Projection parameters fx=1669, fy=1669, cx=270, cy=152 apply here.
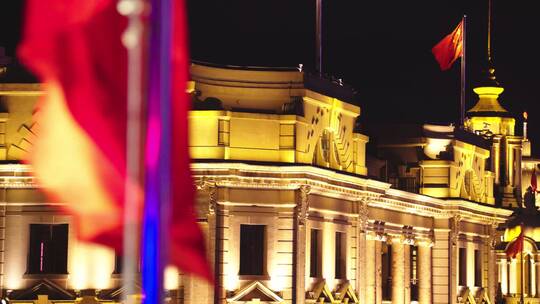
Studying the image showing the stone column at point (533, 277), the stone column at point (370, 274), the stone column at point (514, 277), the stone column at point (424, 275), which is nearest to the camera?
the stone column at point (370, 274)

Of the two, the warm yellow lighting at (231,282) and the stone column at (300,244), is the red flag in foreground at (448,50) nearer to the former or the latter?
the stone column at (300,244)

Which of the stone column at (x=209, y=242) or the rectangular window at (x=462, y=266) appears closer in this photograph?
the stone column at (x=209, y=242)

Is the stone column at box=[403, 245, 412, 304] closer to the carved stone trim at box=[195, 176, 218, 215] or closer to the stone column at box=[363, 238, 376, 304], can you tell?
the stone column at box=[363, 238, 376, 304]

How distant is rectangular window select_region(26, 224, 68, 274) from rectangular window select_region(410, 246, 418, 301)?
88.2 ft

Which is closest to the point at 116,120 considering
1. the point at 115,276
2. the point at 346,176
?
the point at 115,276

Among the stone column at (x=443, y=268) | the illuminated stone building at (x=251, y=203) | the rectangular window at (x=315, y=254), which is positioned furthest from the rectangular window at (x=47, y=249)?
the stone column at (x=443, y=268)

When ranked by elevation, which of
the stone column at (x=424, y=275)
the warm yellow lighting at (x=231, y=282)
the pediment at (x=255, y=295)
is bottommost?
the pediment at (x=255, y=295)

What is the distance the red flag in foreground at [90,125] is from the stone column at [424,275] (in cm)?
6601

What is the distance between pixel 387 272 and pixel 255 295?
784 inches

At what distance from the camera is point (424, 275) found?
79.9m

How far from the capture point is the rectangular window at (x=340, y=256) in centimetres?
6425

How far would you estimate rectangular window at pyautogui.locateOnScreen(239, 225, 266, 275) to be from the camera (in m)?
57.7

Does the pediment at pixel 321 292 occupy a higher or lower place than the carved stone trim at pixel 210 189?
lower

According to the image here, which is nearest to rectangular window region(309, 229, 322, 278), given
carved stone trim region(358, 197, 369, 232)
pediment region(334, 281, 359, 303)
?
pediment region(334, 281, 359, 303)
